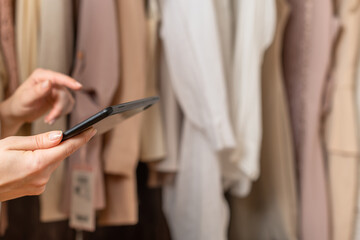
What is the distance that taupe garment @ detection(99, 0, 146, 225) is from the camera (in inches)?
31.5

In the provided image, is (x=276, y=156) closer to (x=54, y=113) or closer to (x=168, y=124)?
(x=168, y=124)

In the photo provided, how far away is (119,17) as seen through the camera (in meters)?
0.81

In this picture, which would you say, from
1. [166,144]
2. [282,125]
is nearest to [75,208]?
[166,144]

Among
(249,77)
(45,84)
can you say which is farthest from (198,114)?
(45,84)

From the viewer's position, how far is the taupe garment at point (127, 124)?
80 cm

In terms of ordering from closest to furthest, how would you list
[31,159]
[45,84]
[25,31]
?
[31,159] → [45,84] → [25,31]

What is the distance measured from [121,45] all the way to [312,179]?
0.60 meters

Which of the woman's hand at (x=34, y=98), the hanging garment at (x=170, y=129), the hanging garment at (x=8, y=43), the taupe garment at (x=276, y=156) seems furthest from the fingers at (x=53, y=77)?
the taupe garment at (x=276, y=156)

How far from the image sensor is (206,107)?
0.83 meters

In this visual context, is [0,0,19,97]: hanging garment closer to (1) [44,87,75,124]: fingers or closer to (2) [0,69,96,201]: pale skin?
(1) [44,87,75,124]: fingers

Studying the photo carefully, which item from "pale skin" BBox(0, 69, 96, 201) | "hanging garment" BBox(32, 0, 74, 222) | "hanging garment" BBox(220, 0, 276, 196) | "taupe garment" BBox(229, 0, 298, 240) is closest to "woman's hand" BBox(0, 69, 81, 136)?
"hanging garment" BBox(32, 0, 74, 222)

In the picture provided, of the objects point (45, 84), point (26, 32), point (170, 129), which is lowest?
point (170, 129)

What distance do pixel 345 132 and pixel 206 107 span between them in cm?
38

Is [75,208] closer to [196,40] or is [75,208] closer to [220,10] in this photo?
[196,40]
